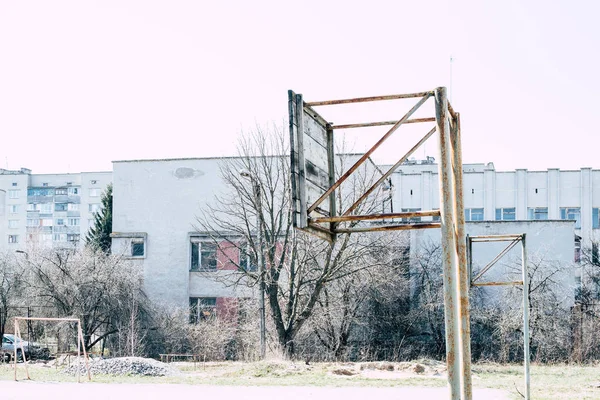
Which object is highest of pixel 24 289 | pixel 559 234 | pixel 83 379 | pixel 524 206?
pixel 524 206

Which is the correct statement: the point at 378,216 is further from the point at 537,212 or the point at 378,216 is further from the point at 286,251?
the point at 537,212

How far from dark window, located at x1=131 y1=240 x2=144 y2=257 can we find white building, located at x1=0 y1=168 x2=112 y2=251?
198ft

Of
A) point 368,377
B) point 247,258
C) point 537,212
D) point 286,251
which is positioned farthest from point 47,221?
point 368,377

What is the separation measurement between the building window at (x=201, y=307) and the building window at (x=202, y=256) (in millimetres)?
1726

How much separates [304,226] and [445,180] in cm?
189

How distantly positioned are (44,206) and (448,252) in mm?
102063

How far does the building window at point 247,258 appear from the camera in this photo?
33122 mm

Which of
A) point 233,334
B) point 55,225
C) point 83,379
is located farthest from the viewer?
point 55,225

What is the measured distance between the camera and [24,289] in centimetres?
3944

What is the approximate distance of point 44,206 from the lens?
341 ft

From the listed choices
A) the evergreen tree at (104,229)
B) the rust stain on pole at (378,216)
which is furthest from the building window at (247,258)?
the rust stain on pole at (378,216)

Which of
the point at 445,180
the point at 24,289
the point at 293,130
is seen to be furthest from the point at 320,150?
the point at 24,289

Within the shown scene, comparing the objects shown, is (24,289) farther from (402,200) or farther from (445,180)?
(445,180)

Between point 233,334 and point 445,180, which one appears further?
point 233,334
